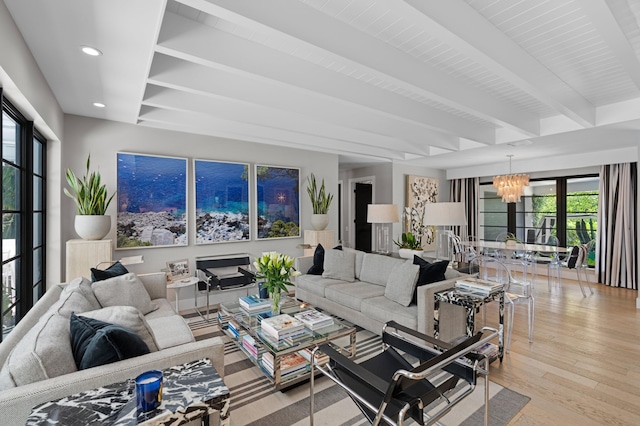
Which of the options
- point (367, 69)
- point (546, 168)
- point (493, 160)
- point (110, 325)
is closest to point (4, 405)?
point (110, 325)

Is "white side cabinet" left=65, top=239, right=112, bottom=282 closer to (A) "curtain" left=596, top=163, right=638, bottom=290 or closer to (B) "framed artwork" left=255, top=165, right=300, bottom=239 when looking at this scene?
(B) "framed artwork" left=255, top=165, right=300, bottom=239

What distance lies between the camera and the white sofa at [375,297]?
2.80 m

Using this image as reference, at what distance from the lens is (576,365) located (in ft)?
8.83

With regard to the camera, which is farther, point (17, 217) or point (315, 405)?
point (17, 217)

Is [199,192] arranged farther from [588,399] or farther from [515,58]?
[588,399]

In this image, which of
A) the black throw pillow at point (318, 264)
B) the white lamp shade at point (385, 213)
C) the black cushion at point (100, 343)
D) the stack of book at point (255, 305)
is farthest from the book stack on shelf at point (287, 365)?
the white lamp shade at point (385, 213)

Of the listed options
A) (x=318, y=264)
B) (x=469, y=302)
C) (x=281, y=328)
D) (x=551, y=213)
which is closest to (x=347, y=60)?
(x=281, y=328)

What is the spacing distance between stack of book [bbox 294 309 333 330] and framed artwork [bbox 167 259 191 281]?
2209 mm

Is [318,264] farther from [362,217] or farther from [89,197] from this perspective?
[362,217]

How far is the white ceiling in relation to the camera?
5.81ft

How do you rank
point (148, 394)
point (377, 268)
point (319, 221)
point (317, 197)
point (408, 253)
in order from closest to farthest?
point (148, 394), point (377, 268), point (408, 253), point (319, 221), point (317, 197)

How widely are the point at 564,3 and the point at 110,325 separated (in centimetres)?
317

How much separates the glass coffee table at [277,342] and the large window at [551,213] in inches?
217

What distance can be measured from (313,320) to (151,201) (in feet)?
9.40
